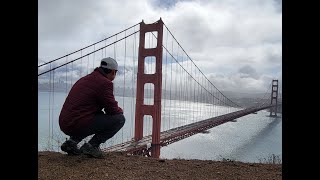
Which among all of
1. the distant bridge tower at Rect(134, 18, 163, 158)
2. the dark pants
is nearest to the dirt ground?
the dark pants

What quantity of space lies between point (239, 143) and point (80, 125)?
3714 cm

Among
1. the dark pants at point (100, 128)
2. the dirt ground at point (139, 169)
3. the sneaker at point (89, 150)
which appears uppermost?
the dark pants at point (100, 128)

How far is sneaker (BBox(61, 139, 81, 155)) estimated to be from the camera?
2932mm

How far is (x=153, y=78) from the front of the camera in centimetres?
1488

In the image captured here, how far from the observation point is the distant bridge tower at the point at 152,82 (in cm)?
1455

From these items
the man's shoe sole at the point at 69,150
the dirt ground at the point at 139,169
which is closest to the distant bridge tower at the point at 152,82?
the dirt ground at the point at 139,169

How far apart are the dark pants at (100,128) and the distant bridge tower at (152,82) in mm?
11255

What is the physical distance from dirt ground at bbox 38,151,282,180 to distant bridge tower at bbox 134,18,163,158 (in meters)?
11.2

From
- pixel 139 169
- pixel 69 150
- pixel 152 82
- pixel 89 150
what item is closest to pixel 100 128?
pixel 89 150

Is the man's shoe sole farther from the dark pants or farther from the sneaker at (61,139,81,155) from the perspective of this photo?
the dark pants

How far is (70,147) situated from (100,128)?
38 centimetres

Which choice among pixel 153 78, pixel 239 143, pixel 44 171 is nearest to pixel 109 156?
pixel 44 171

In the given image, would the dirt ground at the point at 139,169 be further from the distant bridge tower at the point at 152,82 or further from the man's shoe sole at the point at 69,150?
the distant bridge tower at the point at 152,82
